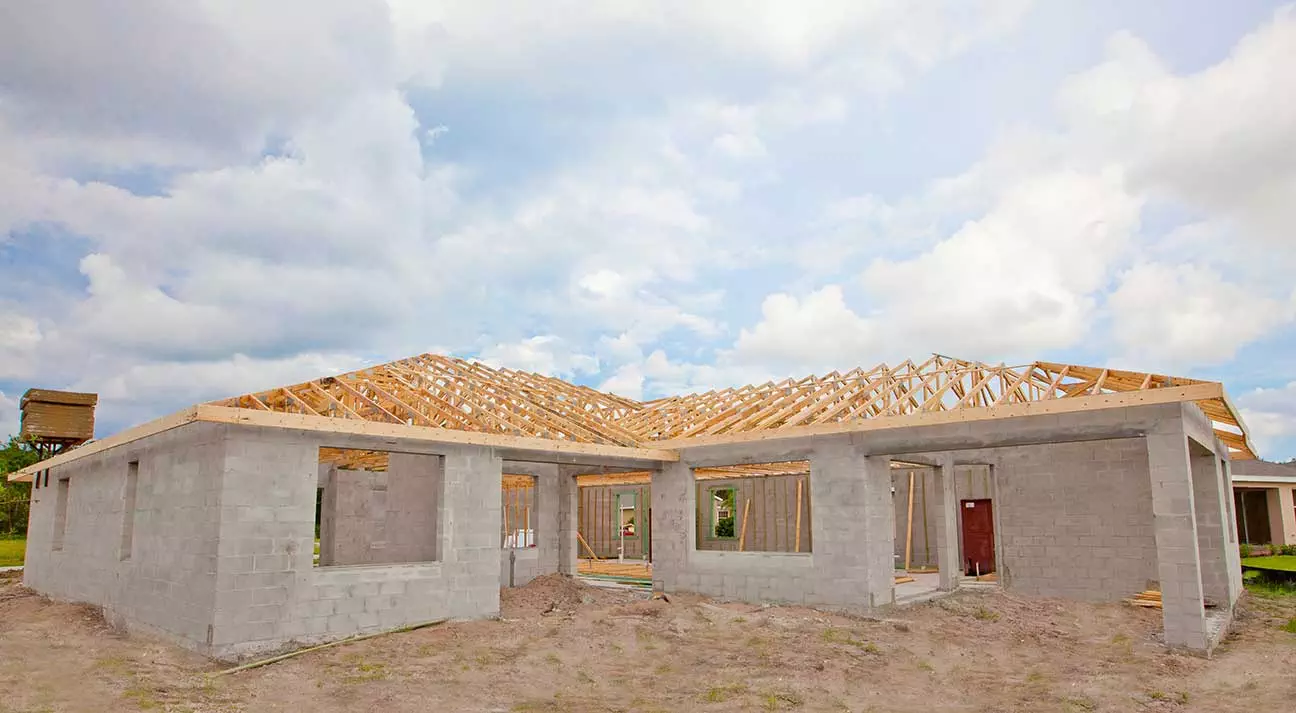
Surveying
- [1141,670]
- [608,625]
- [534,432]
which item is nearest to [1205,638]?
[1141,670]

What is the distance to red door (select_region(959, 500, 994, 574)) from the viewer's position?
21.8m

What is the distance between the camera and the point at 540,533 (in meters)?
18.6

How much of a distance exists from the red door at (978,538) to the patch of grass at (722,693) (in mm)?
14461

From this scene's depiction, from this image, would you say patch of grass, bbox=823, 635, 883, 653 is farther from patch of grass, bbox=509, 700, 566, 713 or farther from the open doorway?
the open doorway

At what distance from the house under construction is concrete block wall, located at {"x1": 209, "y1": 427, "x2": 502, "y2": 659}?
3cm

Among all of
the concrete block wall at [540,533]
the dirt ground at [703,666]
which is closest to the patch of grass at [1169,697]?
the dirt ground at [703,666]

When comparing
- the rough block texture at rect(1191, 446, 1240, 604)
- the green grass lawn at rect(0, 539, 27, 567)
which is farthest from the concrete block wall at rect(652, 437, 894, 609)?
the green grass lawn at rect(0, 539, 27, 567)

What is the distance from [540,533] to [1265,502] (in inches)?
1146

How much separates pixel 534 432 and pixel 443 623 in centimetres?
343

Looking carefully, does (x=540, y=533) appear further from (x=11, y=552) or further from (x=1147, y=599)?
(x=11, y=552)

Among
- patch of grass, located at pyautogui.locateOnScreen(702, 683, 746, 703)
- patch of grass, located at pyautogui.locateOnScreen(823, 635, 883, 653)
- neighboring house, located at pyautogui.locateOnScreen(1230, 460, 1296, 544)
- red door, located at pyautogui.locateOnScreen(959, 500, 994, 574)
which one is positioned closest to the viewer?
patch of grass, located at pyautogui.locateOnScreen(702, 683, 746, 703)

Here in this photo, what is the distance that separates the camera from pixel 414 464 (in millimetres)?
16672

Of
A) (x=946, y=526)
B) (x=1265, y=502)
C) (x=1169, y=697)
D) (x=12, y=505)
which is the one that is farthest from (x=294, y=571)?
(x=12, y=505)

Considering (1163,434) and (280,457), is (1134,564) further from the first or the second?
(280,457)
